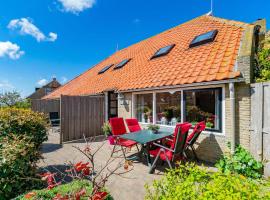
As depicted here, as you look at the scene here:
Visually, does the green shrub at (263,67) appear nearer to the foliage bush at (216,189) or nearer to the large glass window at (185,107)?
the large glass window at (185,107)

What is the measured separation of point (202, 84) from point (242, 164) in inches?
106

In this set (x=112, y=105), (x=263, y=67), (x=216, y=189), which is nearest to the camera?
(x=216, y=189)

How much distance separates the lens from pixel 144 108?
911cm

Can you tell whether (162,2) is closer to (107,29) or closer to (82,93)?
(107,29)

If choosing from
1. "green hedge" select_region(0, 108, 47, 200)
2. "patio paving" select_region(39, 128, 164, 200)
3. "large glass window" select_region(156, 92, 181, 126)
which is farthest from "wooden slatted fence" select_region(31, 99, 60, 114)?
"large glass window" select_region(156, 92, 181, 126)

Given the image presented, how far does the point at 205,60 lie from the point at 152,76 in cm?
255

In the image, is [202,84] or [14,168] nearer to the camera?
[14,168]

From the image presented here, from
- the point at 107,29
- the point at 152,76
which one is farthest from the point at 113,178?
the point at 107,29

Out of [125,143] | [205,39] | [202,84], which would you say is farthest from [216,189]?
[205,39]

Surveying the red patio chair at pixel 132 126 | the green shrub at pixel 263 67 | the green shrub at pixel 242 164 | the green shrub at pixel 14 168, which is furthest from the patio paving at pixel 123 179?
the green shrub at pixel 263 67

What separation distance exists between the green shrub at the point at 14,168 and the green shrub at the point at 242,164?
196 inches

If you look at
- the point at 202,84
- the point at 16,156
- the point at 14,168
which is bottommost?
the point at 14,168

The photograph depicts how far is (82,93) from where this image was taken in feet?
43.3

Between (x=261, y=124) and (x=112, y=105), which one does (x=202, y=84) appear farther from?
(x=112, y=105)
